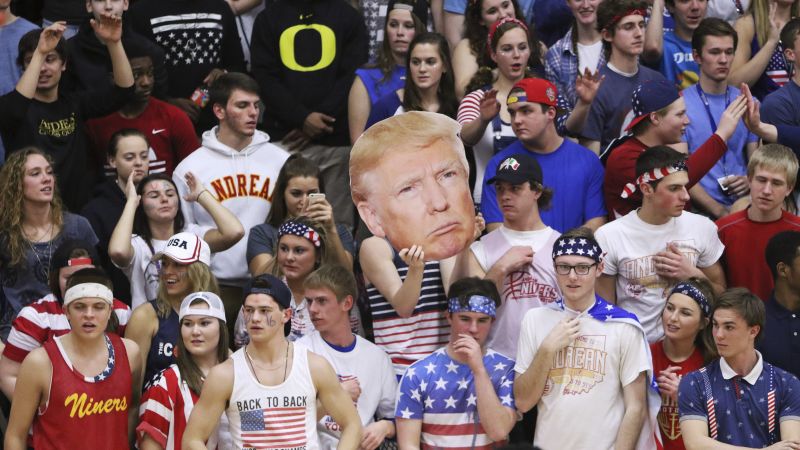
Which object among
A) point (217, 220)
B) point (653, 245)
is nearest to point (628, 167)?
point (653, 245)

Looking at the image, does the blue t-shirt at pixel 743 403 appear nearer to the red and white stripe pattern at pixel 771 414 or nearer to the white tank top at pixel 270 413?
the red and white stripe pattern at pixel 771 414

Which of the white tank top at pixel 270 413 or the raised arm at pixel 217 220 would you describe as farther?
the raised arm at pixel 217 220

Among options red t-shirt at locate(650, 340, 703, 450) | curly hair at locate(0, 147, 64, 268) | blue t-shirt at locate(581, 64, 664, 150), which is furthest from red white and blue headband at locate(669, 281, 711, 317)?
curly hair at locate(0, 147, 64, 268)

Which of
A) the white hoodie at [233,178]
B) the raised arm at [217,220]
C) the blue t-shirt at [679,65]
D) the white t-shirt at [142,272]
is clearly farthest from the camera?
the blue t-shirt at [679,65]

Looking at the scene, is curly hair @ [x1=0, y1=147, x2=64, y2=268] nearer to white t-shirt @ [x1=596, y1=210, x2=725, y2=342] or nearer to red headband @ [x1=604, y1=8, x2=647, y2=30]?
white t-shirt @ [x1=596, y1=210, x2=725, y2=342]

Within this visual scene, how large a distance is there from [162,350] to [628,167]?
Result: 2.70 meters

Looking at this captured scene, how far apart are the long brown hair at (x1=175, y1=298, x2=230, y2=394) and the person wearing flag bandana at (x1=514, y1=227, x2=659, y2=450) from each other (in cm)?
147

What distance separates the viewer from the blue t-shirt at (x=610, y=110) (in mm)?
8680

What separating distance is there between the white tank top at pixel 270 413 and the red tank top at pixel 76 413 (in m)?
0.68

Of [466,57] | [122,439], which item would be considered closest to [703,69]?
[466,57]

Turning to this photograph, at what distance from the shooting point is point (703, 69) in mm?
8891

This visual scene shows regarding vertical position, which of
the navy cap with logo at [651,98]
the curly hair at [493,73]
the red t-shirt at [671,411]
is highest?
the curly hair at [493,73]

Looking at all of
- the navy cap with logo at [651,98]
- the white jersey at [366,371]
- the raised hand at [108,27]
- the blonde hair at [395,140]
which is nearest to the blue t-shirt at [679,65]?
the navy cap with logo at [651,98]

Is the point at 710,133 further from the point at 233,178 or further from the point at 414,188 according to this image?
the point at 233,178
